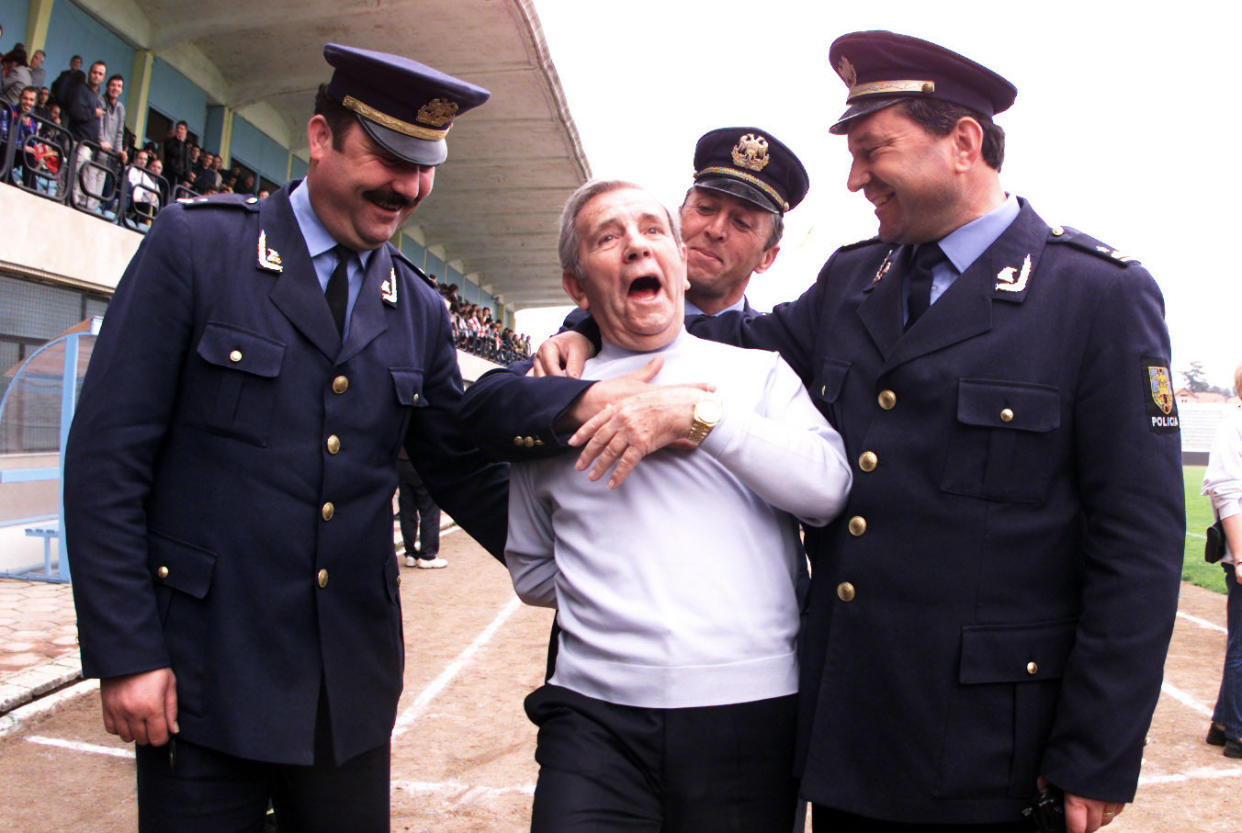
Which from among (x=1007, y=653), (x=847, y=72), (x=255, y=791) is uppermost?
(x=847, y=72)

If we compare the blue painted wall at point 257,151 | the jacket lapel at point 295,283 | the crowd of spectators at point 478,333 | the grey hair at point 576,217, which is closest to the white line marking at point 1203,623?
the grey hair at point 576,217

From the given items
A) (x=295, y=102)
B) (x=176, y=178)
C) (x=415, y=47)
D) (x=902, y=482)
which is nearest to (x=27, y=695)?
(x=902, y=482)

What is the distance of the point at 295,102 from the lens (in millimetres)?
23453

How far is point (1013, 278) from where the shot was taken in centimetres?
210

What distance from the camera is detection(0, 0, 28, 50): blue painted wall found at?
14297 millimetres

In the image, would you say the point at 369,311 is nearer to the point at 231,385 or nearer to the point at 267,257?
the point at 267,257

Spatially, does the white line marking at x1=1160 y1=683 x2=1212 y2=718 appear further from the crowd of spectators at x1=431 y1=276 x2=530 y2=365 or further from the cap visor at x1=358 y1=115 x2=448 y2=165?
the crowd of spectators at x1=431 y1=276 x2=530 y2=365

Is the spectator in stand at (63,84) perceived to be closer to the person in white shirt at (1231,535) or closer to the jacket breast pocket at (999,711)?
the person in white shirt at (1231,535)

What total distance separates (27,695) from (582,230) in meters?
5.15

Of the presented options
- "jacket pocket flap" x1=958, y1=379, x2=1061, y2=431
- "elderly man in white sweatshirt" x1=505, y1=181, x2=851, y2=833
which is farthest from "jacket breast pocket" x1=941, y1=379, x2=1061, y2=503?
"elderly man in white sweatshirt" x1=505, y1=181, x2=851, y2=833

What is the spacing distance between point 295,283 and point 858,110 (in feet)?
4.39

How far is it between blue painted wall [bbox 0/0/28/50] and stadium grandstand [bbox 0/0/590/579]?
0.10ft

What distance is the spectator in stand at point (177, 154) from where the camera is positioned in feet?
52.0

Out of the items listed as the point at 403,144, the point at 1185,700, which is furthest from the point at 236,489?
the point at 1185,700
